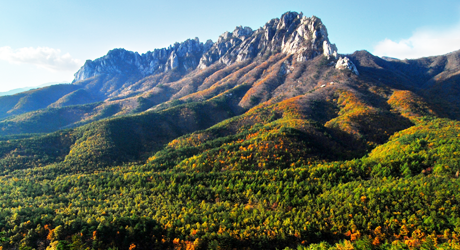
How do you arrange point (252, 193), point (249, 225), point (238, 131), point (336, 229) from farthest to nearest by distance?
point (238, 131) < point (252, 193) < point (249, 225) < point (336, 229)

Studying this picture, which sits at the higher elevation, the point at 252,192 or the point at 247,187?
the point at 247,187

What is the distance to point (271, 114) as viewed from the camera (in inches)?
5546

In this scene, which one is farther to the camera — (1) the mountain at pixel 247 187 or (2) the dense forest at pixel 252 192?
(1) the mountain at pixel 247 187

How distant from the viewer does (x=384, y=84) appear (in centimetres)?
18775

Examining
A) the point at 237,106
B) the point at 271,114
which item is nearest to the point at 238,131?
the point at 271,114

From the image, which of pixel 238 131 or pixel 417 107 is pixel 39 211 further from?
pixel 417 107

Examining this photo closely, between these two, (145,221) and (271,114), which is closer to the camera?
(145,221)

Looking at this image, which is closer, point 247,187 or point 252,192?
point 252,192

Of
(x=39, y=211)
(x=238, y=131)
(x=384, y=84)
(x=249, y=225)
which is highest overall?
(x=384, y=84)

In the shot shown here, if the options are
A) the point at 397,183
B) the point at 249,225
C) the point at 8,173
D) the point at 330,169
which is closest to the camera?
the point at 249,225

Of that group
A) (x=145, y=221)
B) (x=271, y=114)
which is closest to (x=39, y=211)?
(x=145, y=221)

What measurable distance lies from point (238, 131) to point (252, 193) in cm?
6892

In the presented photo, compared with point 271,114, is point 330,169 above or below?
below

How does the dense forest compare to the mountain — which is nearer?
the dense forest
